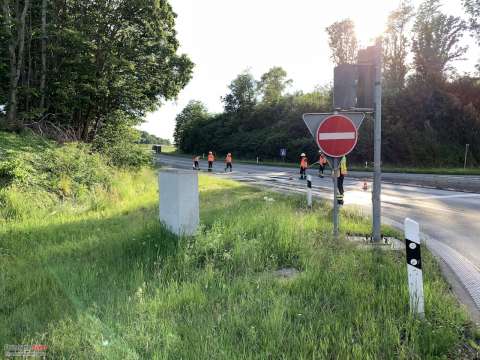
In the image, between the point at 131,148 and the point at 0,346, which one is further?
the point at 131,148

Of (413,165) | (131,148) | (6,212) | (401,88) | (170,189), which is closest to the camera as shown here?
(170,189)

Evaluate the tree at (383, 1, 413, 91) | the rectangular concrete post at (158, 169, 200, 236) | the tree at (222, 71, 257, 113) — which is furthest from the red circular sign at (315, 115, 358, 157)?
the tree at (222, 71, 257, 113)

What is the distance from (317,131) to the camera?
588 centimetres

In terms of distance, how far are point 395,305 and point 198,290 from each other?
1.99 meters

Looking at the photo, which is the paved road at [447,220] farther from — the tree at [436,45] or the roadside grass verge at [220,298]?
the tree at [436,45]

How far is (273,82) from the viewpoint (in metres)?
68.0

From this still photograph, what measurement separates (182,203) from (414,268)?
10.7ft

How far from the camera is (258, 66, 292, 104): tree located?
220 ft

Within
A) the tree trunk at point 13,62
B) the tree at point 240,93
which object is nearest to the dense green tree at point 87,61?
the tree trunk at point 13,62

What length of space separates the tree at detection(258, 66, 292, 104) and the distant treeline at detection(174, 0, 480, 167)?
41.6 feet

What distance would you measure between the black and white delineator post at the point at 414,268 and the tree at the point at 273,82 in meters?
65.1

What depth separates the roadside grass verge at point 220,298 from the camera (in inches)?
108

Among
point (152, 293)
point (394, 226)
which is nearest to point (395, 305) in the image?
point (152, 293)

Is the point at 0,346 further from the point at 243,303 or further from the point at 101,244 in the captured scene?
the point at 101,244
